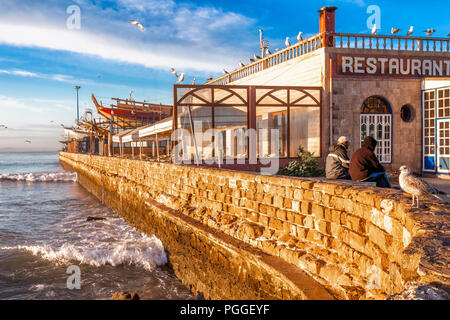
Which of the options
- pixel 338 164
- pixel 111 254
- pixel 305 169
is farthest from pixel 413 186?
pixel 305 169

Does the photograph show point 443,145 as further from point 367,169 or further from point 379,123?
point 367,169

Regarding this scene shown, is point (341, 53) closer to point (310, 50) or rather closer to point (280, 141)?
point (310, 50)

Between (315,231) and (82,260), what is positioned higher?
(315,231)

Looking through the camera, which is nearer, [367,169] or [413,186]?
[413,186]

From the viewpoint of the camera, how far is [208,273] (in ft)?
23.2

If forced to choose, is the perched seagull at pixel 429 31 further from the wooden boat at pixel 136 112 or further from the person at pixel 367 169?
the wooden boat at pixel 136 112

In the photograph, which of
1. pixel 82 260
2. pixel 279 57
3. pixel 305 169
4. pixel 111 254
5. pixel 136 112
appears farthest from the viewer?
pixel 136 112

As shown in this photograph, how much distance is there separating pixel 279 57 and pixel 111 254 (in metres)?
10.6

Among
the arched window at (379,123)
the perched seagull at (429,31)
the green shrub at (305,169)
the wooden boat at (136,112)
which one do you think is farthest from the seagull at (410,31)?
the wooden boat at (136,112)

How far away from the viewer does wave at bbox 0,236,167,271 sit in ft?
30.3

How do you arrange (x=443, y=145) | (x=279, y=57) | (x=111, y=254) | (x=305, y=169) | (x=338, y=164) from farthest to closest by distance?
(x=279, y=57) < (x=443, y=145) < (x=305, y=169) < (x=111, y=254) < (x=338, y=164)

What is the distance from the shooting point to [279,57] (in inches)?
613

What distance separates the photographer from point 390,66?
44.0ft

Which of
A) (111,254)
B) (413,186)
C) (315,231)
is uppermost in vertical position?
(413,186)
